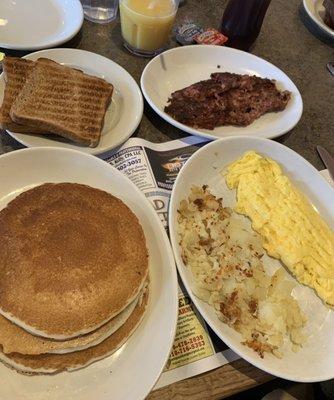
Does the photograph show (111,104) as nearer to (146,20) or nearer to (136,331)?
(146,20)

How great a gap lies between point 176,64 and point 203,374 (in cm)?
113

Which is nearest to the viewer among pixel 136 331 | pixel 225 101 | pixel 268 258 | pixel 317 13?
pixel 136 331

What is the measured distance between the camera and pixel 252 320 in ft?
3.57

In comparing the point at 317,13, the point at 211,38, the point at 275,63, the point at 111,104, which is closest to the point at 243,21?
the point at 211,38

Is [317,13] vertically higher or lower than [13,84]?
higher

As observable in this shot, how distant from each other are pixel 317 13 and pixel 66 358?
6.43 ft

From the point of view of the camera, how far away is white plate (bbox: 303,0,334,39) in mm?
1994

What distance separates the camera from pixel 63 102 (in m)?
1.31

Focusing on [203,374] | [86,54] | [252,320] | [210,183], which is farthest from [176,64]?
[203,374]

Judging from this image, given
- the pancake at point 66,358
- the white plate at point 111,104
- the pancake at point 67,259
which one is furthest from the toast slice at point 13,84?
the pancake at point 66,358

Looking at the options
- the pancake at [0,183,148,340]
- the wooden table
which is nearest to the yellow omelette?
the wooden table

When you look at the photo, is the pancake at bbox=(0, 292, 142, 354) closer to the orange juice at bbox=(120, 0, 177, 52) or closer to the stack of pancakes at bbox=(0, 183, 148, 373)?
the stack of pancakes at bbox=(0, 183, 148, 373)

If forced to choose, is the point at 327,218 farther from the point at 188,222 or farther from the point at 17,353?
the point at 17,353

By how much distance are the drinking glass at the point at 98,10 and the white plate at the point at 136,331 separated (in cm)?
88
